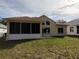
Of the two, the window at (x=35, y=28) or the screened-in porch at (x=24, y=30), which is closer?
the screened-in porch at (x=24, y=30)

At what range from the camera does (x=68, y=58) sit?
54.5 feet

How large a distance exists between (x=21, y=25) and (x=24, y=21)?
0.76m

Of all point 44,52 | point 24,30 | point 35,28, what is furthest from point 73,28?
point 44,52

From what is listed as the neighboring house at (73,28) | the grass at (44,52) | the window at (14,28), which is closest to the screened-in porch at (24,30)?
the window at (14,28)

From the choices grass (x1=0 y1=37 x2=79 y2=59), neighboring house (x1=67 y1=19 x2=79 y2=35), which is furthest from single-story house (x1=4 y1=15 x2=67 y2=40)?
neighboring house (x1=67 y1=19 x2=79 y2=35)

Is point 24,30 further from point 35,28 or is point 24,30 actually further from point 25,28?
point 35,28

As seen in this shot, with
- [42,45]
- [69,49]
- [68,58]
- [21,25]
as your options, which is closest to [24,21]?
[21,25]

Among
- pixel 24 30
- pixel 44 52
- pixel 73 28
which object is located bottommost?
pixel 44 52

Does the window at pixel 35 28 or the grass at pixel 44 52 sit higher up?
the window at pixel 35 28

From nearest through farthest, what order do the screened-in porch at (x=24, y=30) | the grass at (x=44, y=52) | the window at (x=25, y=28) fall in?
the grass at (x=44, y=52) < the screened-in porch at (x=24, y=30) < the window at (x=25, y=28)

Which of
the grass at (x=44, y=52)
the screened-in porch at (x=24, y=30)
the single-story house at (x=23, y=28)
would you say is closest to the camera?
the grass at (x=44, y=52)

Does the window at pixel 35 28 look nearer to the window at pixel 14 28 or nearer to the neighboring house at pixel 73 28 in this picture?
the window at pixel 14 28

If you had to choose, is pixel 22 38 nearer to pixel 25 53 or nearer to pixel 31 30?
pixel 31 30

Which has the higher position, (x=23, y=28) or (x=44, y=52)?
(x=23, y=28)
